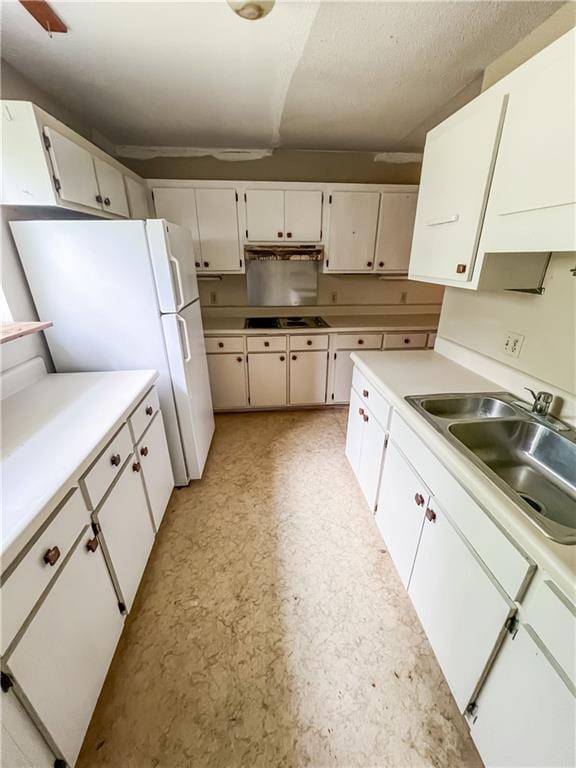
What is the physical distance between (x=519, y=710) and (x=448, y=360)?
1.60 meters

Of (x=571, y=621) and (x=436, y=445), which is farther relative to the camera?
(x=436, y=445)

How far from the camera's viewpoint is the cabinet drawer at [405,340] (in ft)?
9.97

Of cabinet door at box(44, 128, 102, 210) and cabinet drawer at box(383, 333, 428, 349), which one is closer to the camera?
cabinet door at box(44, 128, 102, 210)

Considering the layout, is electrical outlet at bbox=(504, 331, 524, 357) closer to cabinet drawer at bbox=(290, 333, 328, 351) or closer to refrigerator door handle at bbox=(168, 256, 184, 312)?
cabinet drawer at bbox=(290, 333, 328, 351)

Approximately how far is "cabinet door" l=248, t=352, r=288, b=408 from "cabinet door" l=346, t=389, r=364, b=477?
3.24ft

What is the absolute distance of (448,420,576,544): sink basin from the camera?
108cm

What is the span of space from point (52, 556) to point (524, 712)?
1.31 meters

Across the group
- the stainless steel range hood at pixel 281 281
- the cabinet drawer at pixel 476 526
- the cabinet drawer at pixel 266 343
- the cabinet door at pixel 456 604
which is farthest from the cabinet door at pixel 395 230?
the cabinet door at pixel 456 604

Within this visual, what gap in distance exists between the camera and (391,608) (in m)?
1.45

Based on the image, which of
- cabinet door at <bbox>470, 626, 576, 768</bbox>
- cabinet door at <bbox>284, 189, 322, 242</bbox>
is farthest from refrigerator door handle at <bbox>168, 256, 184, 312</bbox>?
cabinet door at <bbox>470, 626, 576, 768</bbox>

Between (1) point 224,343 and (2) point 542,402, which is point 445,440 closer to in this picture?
(2) point 542,402

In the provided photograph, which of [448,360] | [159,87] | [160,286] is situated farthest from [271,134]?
[448,360]

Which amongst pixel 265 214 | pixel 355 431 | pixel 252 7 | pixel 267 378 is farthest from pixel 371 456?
pixel 265 214

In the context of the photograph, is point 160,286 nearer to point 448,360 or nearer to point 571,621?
point 448,360
